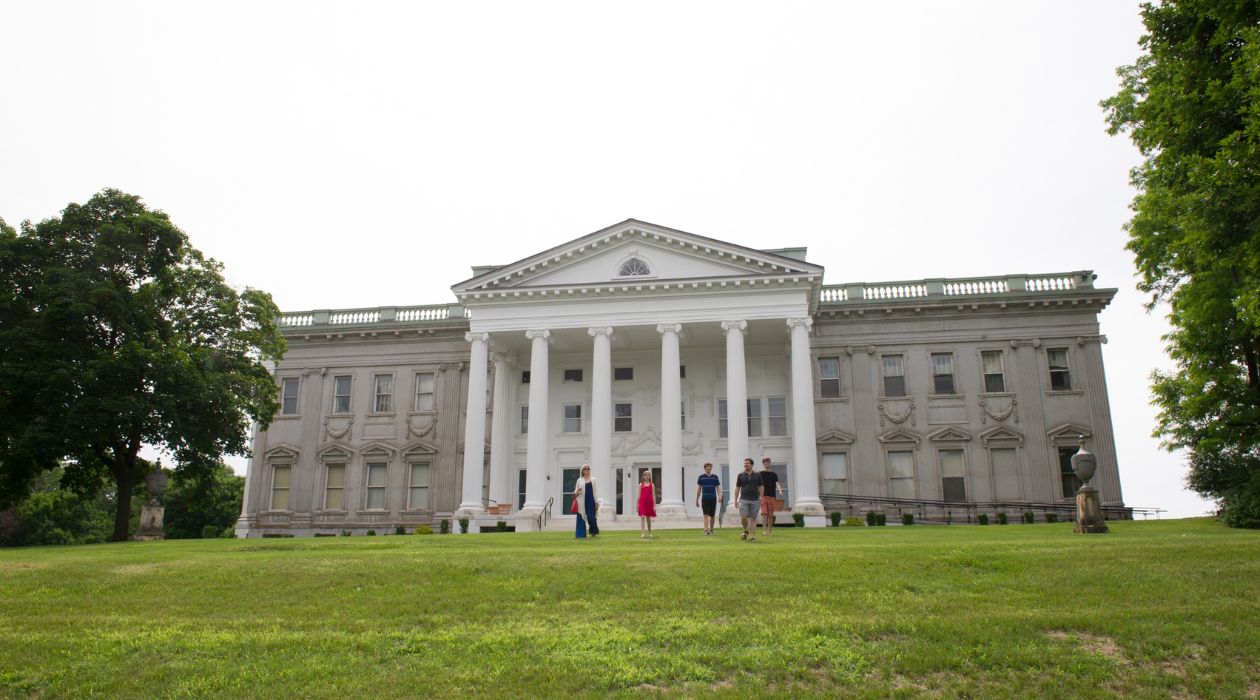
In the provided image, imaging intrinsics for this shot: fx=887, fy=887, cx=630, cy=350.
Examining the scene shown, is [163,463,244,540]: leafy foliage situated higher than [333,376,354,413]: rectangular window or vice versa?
[333,376,354,413]: rectangular window

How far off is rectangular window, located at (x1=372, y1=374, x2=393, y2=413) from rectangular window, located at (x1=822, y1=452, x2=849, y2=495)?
2036cm

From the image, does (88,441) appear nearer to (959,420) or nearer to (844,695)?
(844,695)

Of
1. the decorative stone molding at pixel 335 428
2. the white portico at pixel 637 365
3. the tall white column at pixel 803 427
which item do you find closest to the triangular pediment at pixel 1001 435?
the white portico at pixel 637 365

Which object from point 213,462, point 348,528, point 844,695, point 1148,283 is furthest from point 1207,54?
point 348,528

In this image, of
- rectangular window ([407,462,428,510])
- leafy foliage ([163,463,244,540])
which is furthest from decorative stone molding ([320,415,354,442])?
leafy foliage ([163,463,244,540])

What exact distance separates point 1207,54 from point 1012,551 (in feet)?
35.9

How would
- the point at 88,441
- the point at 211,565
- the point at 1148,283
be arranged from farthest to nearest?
1. the point at 88,441
2. the point at 1148,283
3. the point at 211,565

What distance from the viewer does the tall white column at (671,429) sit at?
32.4m

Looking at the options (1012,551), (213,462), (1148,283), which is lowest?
(1012,551)

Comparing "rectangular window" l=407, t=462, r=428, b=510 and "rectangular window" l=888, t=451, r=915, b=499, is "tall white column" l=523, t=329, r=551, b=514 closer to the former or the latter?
"rectangular window" l=407, t=462, r=428, b=510

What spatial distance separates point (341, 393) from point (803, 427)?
2271 cm

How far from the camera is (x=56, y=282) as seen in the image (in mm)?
28219

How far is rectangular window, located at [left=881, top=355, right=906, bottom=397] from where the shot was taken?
38656 mm

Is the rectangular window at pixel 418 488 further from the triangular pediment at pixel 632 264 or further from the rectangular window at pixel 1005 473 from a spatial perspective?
the rectangular window at pixel 1005 473
